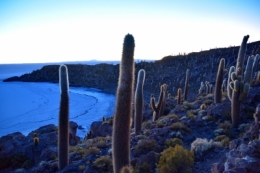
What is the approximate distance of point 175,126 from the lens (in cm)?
1195

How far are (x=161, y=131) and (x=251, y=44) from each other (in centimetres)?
4160

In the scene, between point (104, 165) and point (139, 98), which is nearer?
point (104, 165)

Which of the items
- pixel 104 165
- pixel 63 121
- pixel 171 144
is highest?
pixel 63 121

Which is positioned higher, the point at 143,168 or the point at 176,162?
the point at 176,162

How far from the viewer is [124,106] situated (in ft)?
19.1

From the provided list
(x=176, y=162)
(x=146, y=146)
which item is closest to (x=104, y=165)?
(x=146, y=146)

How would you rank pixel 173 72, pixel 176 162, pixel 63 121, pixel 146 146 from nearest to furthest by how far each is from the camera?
pixel 176 162 → pixel 146 146 → pixel 63 121 → pixel 173 72

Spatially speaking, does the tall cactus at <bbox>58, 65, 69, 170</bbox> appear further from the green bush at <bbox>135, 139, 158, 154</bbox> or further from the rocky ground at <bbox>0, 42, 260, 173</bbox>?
the green bush at <bbox>135, 139, 158, 154</bbox>

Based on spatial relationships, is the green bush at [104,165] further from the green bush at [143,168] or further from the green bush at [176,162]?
the green bush at [176,162]

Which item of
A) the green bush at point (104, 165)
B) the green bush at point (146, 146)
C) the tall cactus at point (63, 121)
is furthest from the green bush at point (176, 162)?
the tall cactus at point (63, 121)

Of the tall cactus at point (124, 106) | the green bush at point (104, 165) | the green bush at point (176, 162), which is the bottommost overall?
the green bush at point (104, 165)

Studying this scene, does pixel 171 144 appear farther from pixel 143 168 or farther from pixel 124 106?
pixel 124 106

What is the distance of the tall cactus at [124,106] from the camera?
5.79 m

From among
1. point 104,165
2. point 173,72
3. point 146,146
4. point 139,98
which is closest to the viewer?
point 104,165
